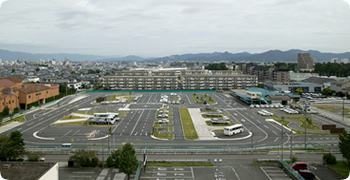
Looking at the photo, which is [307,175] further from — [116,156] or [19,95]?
[19,95]

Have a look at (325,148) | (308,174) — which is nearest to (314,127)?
(325,148)

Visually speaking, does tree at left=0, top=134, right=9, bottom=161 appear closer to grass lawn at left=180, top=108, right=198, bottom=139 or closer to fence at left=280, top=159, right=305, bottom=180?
grass lawn at left=180, top=108, right=198, bottom=139

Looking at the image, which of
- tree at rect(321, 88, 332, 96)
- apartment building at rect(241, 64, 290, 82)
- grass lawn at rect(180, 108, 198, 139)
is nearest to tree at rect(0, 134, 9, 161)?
grass lawn at rect(180, 108, 198, 139)

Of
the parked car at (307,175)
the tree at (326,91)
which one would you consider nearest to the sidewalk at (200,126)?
the parked car at (307,175)

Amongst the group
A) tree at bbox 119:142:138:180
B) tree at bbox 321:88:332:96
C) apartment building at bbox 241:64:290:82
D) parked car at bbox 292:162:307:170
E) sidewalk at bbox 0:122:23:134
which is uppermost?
apartment building at bbox 241:64:290:82

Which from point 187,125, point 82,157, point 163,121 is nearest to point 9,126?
point 82,157

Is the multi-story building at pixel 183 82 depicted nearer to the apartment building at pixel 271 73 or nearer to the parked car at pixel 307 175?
the apartment building at pixel 271 73

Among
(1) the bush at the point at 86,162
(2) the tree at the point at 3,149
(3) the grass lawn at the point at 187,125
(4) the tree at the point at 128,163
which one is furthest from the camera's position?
(3) the grass lawn at the point at 187,125
